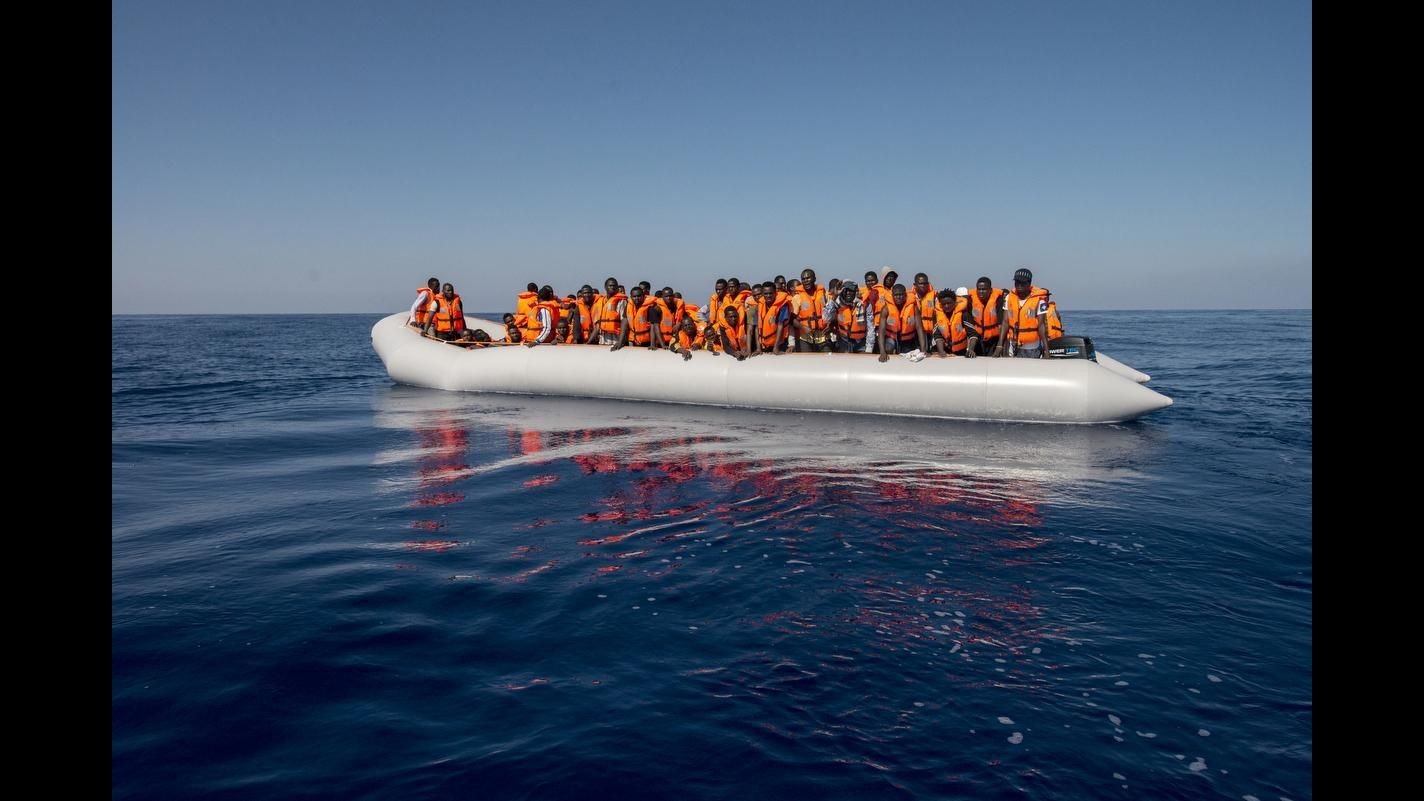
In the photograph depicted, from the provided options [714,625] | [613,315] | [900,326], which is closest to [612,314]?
[613,315]

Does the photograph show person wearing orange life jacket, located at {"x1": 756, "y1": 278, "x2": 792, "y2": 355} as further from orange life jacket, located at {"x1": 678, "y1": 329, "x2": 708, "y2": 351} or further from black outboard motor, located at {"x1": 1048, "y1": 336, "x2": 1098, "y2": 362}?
black outboard motor, located at {"x1": 1048, "y1": 336, "x2": 1098, "y2": 362}

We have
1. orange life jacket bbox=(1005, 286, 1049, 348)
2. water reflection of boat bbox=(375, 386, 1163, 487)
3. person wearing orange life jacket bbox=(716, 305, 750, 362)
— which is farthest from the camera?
person wearing orange life jacket bbox=(716, 305, 750, 362)

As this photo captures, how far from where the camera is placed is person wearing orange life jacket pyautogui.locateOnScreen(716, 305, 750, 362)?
47.5 ft

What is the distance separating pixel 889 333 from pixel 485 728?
10.9m

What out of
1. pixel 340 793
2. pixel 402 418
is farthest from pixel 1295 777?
pixel 402 418

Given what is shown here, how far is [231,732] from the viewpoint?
3848 mm

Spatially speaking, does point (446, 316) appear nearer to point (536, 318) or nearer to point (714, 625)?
point (536, 318)

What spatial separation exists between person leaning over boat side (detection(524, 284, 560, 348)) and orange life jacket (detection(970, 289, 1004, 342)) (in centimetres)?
830

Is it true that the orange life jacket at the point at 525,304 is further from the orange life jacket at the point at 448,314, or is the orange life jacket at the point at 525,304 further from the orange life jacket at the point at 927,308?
the orange life jacket at the point at 927,308

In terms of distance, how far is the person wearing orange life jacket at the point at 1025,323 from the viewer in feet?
41.1

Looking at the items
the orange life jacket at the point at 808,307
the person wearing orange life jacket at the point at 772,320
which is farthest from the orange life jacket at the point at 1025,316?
the person wearing orange life jacket at the point at 772,320

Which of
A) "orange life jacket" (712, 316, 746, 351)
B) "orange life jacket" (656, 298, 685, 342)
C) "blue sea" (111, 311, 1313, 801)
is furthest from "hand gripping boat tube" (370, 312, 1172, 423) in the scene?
"blue sea" (111, 311, 1313, 801)

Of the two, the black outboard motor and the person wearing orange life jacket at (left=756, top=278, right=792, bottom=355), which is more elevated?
the person wearing orange life jacket at (left=756, top=278, right=792, bottom=355)
